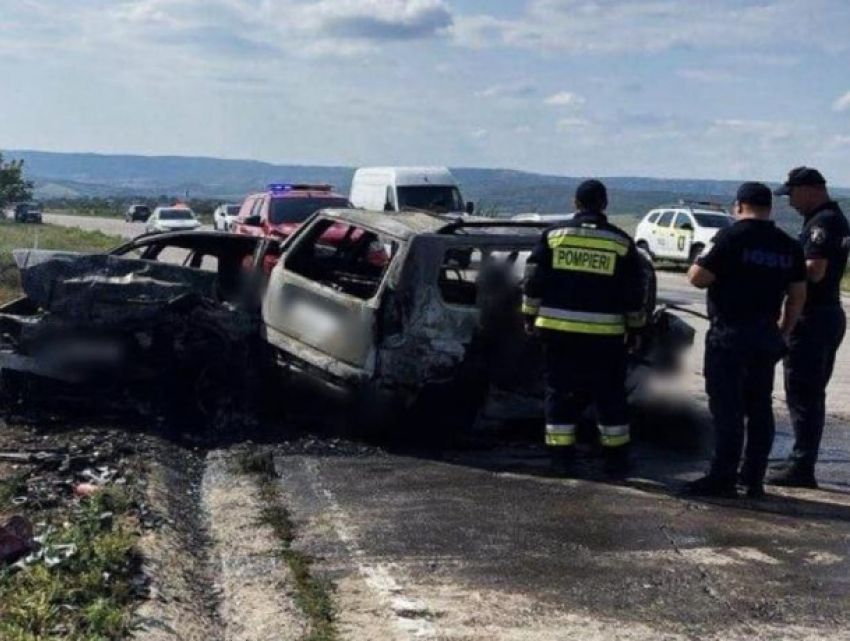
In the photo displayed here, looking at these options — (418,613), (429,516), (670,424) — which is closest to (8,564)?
(418,613)

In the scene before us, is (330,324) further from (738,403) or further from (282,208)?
(282,208)

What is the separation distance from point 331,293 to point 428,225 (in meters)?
0.77

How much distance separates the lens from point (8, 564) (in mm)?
4949

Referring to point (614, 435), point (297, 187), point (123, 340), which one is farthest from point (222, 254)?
point (297, 187)

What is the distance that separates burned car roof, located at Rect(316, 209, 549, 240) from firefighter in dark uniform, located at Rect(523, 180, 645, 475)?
3.43 ft

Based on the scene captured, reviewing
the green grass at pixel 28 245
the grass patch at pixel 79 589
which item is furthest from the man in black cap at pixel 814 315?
the green grass at pixel 28 245

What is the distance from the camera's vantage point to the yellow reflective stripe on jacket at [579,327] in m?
6.93

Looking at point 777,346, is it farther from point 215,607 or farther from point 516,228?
point 215,607

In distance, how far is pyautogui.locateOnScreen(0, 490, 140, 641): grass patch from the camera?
14.0 ft

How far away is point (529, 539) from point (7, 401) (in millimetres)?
4429

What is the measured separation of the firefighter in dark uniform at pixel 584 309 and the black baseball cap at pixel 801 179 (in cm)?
91

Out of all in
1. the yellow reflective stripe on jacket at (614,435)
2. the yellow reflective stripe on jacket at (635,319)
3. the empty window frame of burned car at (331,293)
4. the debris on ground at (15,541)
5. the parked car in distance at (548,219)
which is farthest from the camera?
the empty window frame of burned car at (331,293)

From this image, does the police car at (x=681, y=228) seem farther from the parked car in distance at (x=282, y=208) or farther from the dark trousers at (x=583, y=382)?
the dark trousers at (x=583, y=382)

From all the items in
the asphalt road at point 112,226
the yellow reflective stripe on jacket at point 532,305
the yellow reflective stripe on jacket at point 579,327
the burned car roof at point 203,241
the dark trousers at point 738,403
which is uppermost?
the burned car roof at point 203,241
